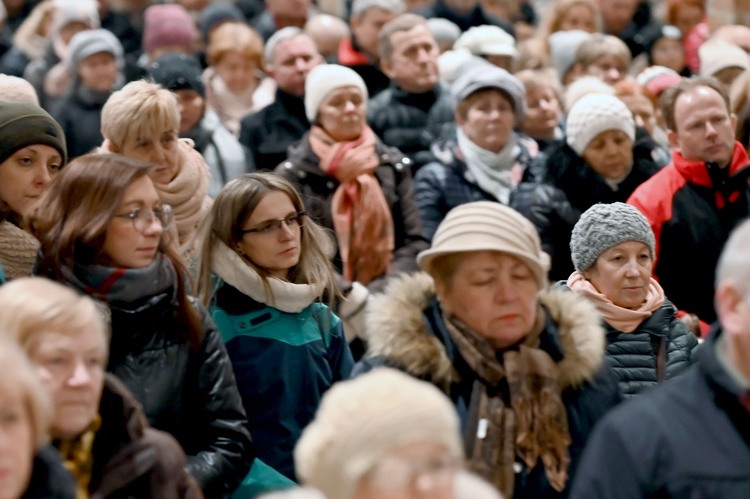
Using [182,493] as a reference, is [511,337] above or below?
above

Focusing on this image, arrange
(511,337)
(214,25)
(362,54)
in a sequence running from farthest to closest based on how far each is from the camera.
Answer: (214,25) < (362,54) < (511,337)

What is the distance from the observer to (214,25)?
11422 mm

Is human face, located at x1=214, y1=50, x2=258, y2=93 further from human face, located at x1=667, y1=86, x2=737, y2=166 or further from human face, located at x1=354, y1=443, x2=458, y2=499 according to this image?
human face, located at x1=354, y1=443, x2=458, y2=499

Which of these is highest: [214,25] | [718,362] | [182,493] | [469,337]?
[718,362]

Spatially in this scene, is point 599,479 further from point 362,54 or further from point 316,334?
point 362,54

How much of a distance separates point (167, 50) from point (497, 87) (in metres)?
2.81

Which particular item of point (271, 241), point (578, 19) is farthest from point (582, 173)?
point (578, 19)

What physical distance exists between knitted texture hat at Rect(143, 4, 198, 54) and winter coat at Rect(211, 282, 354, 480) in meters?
4.98

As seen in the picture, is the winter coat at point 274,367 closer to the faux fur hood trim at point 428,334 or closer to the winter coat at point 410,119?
the faux fur hood trim at point 428,334

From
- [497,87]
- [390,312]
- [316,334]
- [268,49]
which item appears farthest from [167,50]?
[390,312]

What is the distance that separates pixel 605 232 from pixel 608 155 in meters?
1.93

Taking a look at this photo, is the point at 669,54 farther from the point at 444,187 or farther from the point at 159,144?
the point at 159,144

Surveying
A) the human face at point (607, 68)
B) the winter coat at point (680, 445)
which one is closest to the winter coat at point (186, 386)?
the winter coat at point (680, 445)

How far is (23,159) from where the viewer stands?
226 inches
